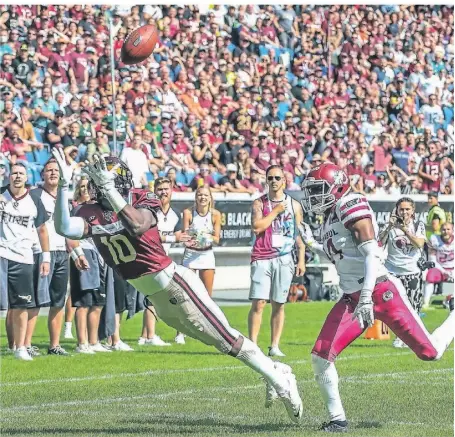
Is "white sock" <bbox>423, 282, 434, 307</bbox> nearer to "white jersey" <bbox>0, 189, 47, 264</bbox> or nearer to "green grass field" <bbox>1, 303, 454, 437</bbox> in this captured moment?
"green grass field" <bbox>1, 303, 454, 437</bbox>

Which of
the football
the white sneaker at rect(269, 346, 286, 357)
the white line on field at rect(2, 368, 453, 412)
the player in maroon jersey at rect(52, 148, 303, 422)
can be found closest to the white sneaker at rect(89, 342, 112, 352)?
the white sneaker at rect(269, 346, 286, 357)

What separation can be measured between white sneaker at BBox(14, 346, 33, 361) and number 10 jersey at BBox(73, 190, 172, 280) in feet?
12.1

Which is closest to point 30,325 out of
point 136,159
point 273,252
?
point 273,252

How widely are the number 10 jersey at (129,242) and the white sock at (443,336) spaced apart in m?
1.72

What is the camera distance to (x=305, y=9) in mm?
24328

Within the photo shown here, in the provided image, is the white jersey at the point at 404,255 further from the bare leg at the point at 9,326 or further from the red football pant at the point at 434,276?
the red football pant at the point at 434,276

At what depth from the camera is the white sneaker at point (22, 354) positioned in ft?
33.3

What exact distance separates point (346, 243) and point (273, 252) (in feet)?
13.2

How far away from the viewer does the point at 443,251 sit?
668 inches

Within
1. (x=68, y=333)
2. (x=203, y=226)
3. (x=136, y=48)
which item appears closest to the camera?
(x=136, y=48)

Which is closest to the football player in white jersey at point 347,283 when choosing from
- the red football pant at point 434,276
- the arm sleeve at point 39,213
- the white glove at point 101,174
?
the white glove at point 101,174

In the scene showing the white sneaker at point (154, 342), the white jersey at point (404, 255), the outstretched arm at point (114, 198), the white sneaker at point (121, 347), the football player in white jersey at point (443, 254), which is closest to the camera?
the outstretched arm at point (114, 198)

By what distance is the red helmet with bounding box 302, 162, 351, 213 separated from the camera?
6824mm

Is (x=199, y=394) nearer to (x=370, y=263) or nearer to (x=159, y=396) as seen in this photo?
(x=159, y=396)
